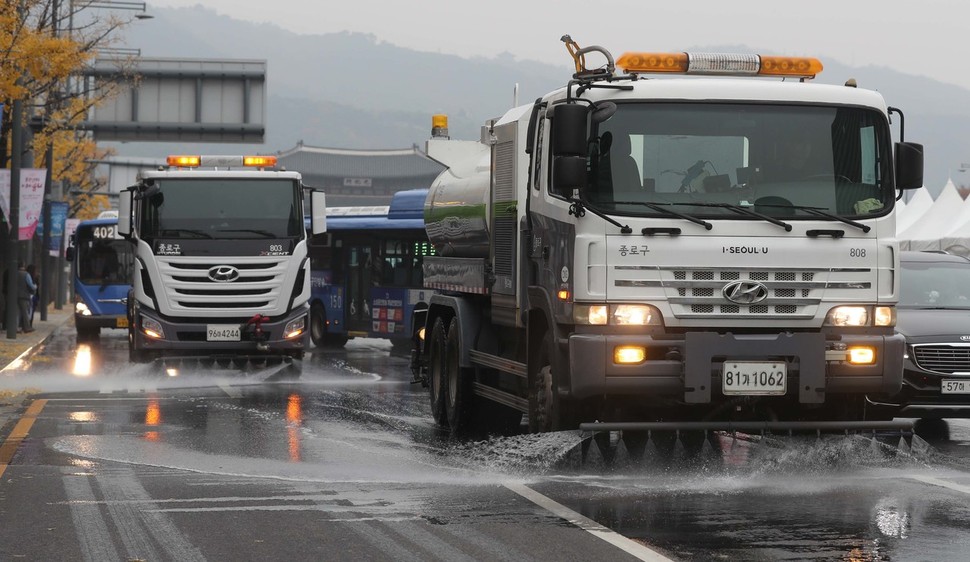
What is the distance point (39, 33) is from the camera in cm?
2838

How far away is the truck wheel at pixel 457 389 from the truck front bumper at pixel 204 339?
7932mm

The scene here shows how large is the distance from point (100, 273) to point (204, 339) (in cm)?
1500

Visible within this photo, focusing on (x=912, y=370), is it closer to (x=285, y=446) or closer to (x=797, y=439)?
(x=797, y=439)

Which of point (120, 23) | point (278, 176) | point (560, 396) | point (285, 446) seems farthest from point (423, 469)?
point (120, 23)

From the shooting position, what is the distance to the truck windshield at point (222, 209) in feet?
70.6

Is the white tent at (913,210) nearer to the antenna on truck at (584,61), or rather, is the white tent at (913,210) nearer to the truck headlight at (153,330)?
the truck headlight at (153,330)

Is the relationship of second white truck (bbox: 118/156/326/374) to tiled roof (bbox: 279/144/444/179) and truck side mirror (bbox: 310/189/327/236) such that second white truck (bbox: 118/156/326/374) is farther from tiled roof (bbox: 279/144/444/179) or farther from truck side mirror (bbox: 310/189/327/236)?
tiled roof (bbox: 279/144/444/179)

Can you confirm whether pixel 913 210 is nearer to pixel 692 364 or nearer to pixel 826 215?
pixel 826 215

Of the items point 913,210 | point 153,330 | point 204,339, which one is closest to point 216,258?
point 204,339

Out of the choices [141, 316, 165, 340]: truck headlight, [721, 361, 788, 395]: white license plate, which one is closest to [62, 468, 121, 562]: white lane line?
[721, 361, 788, 395]: white license plate

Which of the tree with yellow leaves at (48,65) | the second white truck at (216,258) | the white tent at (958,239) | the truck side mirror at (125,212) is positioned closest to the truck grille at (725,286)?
the second white truck at (216,258)

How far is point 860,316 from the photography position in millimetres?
10922

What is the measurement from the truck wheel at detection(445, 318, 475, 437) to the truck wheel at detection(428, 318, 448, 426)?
0.64 feet

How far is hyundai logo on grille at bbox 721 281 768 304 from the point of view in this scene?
1065 centimetres
